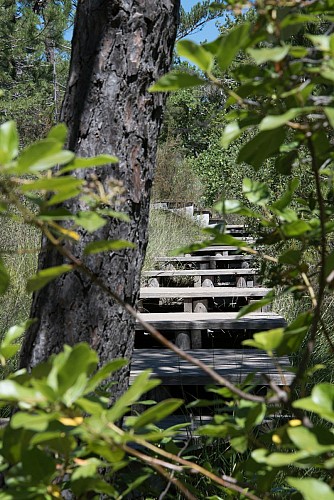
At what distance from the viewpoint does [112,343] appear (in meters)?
1.86

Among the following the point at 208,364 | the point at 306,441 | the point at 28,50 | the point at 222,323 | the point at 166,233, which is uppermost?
the point at 28,50

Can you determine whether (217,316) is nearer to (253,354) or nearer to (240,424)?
(253,354)

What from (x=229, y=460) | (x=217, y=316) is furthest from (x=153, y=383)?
(x=217, y=316)

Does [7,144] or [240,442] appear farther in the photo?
[240,442]

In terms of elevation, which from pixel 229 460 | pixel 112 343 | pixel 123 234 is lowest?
pixel 229 460

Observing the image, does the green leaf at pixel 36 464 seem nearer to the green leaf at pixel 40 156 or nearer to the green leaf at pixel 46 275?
the green leaf at pixel 46 275

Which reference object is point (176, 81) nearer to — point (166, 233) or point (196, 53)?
point (196, 53)

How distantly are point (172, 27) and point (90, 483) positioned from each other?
1.38 m

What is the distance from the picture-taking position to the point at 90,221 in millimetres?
854

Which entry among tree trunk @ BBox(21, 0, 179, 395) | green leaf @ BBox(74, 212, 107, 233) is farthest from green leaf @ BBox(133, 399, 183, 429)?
tree trunk @ BBox(21, 0, 179, 395)

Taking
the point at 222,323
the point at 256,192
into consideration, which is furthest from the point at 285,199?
the point at 222,323

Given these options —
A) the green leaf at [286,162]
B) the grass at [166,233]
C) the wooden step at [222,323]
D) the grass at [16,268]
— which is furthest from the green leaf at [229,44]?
the grass at [166,233]

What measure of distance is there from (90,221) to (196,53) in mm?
239

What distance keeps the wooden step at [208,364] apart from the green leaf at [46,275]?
2.20m
